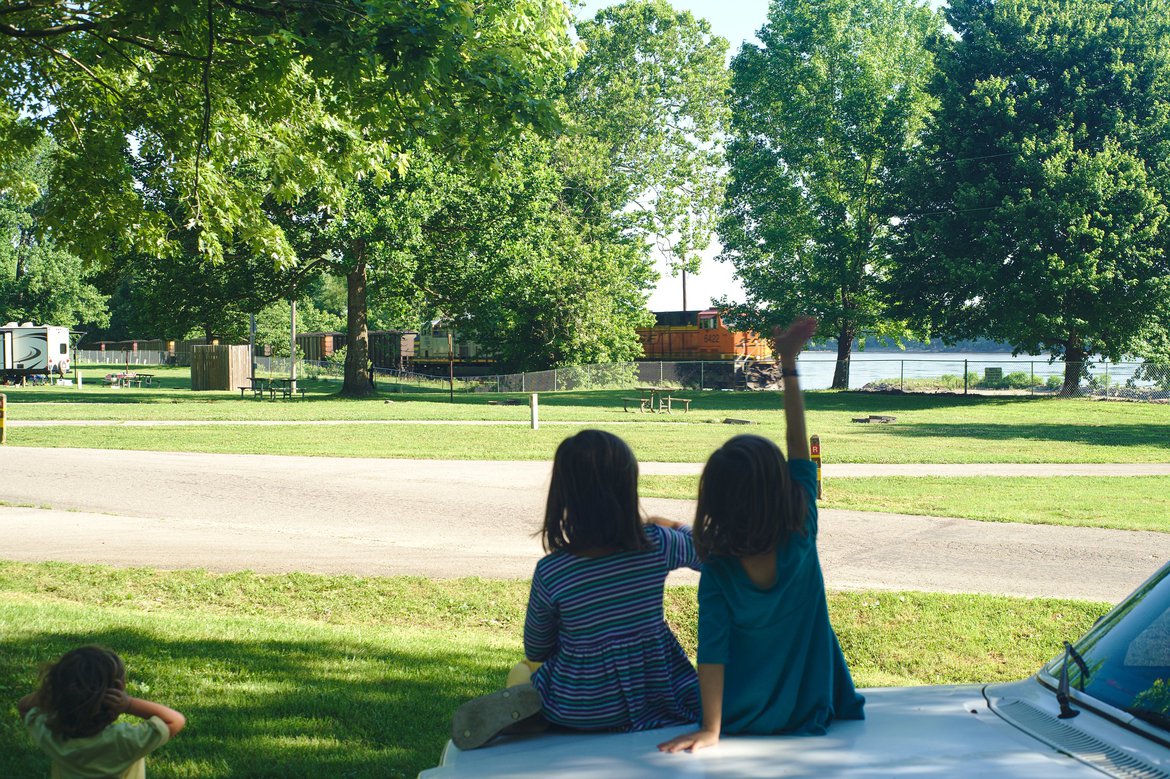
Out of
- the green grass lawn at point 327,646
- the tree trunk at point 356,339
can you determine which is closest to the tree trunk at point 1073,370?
the tree trunk at point 356,339

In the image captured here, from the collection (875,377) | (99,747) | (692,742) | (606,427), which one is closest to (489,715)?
(692,742)

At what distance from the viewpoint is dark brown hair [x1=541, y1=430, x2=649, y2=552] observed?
10.9 feet

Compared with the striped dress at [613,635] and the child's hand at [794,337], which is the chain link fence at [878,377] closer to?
the child's hand at [794,337]

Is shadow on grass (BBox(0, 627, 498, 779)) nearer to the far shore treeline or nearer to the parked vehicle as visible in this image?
the parked vehicle

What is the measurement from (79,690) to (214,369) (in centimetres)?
4809

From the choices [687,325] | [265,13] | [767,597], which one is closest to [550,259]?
[687,325]

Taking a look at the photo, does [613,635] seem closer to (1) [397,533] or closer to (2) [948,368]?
(1) [397,533]

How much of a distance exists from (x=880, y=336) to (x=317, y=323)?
56.8 m

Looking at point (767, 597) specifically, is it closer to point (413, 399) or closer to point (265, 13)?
point (265, 13)

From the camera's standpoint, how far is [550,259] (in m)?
44.5

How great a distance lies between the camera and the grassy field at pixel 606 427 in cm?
2116

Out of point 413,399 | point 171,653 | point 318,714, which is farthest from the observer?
point 413,399

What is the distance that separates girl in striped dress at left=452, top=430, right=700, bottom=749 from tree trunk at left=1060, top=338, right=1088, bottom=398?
41629mm

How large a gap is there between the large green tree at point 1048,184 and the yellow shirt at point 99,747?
36.8m
